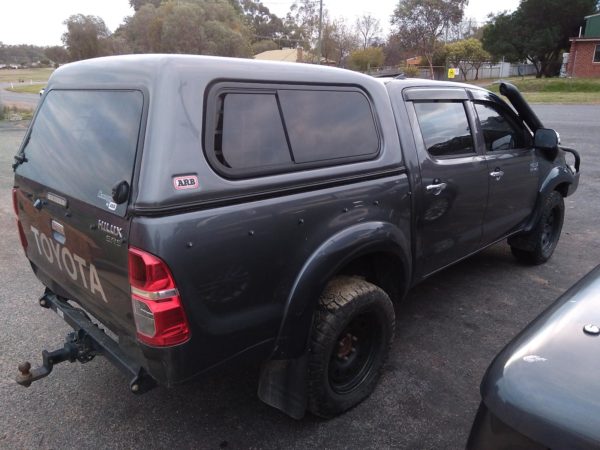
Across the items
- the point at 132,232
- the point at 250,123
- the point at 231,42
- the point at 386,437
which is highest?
the point at 231,42

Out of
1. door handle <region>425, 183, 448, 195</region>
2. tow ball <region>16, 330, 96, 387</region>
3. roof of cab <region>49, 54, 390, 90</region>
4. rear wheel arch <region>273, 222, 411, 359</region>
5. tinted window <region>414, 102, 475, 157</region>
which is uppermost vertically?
roof of cab <region>49, 54, 390, 90</region>

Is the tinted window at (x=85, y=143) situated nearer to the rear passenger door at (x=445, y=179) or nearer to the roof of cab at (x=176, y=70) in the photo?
the roof of cab at (x=176, y=70)

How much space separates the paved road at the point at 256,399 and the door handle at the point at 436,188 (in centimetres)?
113

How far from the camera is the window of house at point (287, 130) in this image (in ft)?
6.90

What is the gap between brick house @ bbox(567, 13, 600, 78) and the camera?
126 feet

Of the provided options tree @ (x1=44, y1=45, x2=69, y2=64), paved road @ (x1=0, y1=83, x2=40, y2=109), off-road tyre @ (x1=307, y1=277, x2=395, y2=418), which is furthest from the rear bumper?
tree @ (x1=44, y1=45, x2=69, y2=64)

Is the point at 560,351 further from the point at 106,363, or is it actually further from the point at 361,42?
the point at 361,42

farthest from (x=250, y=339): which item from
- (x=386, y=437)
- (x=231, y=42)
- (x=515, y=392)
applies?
(x=231, y=42)

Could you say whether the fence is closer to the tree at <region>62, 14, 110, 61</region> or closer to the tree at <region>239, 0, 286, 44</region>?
the tree at <region>62, 14, 110, 61</region>

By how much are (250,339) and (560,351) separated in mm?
1281

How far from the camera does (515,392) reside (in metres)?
1.40

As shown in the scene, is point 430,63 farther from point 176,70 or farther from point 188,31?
point 176,70

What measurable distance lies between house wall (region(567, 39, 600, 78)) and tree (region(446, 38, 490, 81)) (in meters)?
9.84

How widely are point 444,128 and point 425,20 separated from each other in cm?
5144
